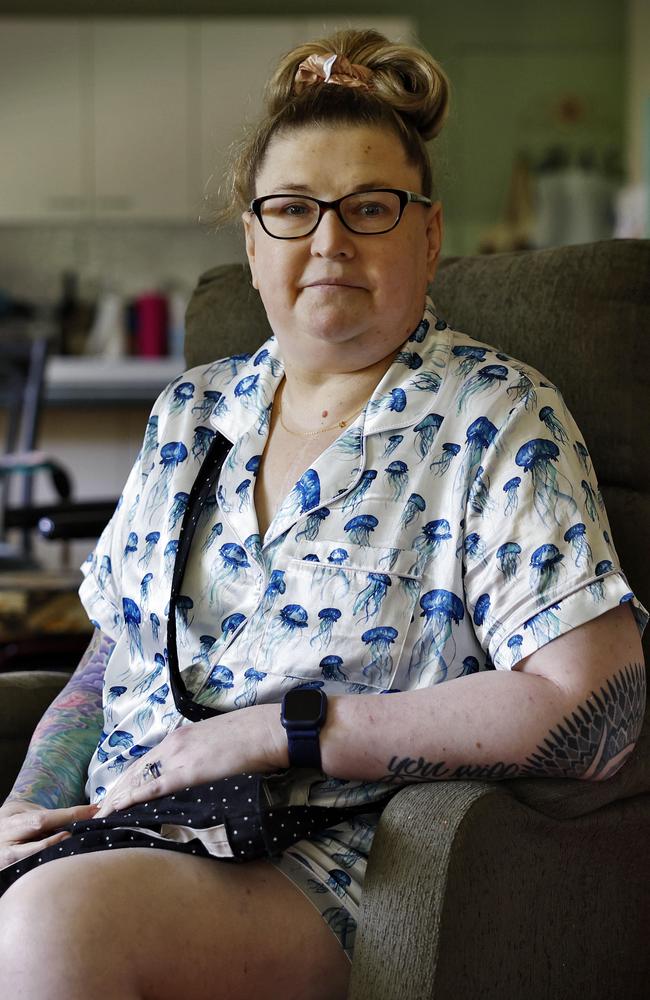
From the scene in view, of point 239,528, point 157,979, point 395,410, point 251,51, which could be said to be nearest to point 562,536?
point 395,410

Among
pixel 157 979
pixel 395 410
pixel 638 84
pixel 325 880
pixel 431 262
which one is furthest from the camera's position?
pixel 638 84

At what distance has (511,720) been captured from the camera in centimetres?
105

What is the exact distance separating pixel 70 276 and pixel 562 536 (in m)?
4.60

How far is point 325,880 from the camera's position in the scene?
3.50 ft

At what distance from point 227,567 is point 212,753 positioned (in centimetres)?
23

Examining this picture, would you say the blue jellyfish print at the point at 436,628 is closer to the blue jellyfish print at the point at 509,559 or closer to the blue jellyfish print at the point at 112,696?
the blue jellyfish print at the point at 509,559

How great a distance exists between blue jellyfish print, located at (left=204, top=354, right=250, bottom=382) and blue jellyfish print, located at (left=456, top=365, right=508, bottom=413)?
35 centimetres

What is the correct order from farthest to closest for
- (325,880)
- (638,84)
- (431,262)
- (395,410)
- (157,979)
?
1. (638,84)
2. (431,262)
3. (395,410)
4. (325,880)
5. (157,979)

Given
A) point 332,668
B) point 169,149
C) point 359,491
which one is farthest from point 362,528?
point 169,149

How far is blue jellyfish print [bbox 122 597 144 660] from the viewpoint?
132cm

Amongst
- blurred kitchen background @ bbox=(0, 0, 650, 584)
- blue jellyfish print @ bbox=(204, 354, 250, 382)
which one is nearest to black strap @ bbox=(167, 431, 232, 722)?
blue jellyfish print @ bbox=(204, 354, 250, 382)

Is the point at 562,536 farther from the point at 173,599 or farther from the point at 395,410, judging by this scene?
the point at 173,599

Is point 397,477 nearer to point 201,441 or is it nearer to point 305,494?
point 305,494

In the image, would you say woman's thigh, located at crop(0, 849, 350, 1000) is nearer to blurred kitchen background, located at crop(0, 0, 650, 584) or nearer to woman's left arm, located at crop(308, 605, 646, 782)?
woman's left arm, located at crop(308, 605, 646, 782)
